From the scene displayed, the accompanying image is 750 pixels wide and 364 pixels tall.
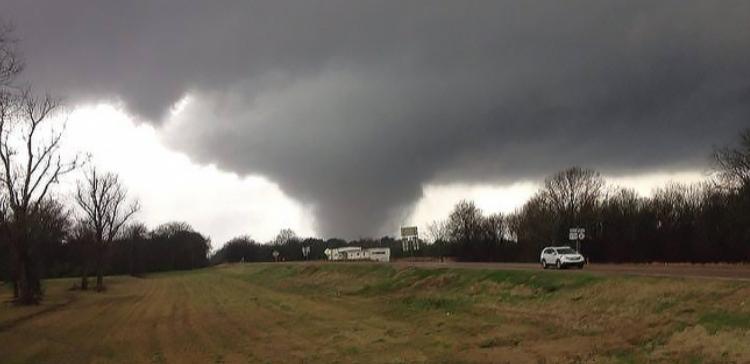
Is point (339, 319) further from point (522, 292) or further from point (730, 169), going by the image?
point (730, 169)

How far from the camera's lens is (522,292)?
38.8 metres

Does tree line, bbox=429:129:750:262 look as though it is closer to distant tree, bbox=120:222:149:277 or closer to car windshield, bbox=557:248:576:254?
car windshield, bbox=557:248:576:254

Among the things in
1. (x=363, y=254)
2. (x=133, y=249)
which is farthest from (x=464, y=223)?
(x=133, y=249)

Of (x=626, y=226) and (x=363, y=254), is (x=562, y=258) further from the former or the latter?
(x=363, y=254)

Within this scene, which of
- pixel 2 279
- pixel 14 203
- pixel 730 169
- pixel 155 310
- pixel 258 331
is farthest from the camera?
pixel 2 279

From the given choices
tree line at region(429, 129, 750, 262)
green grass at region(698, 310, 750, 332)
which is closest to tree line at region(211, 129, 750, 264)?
tree line at region(429, 129, 750, 262)

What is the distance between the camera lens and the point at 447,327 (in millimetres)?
30250

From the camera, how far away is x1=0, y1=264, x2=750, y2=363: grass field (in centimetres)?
2109

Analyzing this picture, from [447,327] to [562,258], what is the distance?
26.1 m

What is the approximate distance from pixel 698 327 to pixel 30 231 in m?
54.6

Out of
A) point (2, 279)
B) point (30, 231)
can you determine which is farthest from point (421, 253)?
point (30, 231)

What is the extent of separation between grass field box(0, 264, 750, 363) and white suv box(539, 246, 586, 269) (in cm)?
812

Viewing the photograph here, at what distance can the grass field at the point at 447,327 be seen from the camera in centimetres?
2109

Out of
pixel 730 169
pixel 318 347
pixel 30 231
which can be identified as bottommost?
pixel 318 347
